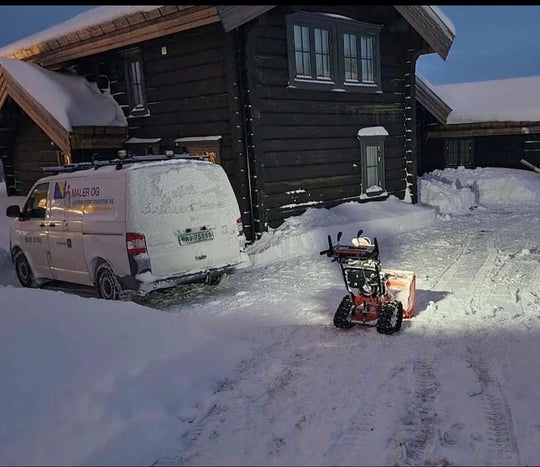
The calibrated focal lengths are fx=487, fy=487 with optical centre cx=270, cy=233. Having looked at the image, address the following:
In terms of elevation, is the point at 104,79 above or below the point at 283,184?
above

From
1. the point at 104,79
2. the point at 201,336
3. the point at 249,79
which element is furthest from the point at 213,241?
the point at 104,79

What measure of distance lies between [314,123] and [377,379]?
28.4 feet

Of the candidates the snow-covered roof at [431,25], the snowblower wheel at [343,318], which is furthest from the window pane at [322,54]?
the snowblower wheel at [343,318]

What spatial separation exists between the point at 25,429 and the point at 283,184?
8.56m

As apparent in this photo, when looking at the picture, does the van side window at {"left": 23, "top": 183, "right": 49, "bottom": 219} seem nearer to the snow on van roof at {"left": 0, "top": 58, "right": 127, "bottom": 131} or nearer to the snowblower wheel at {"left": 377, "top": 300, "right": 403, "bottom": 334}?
the snow on van roof at {"left": 0, "top": 58, "right": 127, "bottom": 131}

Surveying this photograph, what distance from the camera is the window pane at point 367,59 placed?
13.2 meters

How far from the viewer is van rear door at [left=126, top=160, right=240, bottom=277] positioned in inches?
263

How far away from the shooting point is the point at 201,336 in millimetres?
5094

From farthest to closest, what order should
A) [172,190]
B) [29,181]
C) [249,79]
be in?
[29,181] → [249,79] → [172,190]

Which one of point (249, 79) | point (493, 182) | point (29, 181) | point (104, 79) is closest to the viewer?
point (249, 79)

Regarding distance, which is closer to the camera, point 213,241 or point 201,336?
point 201,336

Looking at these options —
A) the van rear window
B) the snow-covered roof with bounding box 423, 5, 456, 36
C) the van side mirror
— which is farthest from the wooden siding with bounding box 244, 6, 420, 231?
the van side mirror

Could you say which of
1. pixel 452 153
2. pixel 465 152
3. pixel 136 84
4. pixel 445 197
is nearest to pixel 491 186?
pixel 445 197

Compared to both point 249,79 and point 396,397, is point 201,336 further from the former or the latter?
point 249,79
